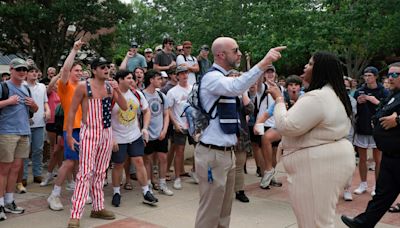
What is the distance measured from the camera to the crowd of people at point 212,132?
336cm

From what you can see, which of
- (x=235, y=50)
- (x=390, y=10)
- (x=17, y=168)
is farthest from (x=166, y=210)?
(x=390, y=10)

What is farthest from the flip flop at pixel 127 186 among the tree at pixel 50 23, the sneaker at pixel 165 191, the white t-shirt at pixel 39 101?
the tree at pixel 50 23

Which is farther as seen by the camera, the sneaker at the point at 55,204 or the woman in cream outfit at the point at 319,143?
the sneaker at the point at 55,204

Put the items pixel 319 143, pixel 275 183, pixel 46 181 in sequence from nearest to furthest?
1. pixel 319 143
2. pixel 46 181
3. pixel 275 183

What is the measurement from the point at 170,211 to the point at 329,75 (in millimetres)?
3331

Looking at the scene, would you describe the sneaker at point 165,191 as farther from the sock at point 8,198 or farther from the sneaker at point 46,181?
the sock at point 8,198

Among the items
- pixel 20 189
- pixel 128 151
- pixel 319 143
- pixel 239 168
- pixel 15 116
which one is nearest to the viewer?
pixel 319 143

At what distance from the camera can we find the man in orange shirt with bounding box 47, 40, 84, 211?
584cm

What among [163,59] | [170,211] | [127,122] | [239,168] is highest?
[163,59]

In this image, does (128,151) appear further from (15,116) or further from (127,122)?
(15,116)

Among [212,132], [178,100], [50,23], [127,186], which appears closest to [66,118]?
[127,186]

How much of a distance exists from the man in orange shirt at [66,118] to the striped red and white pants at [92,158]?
0.44 meters

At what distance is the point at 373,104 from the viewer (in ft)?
23.2

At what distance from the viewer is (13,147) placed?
567cm
